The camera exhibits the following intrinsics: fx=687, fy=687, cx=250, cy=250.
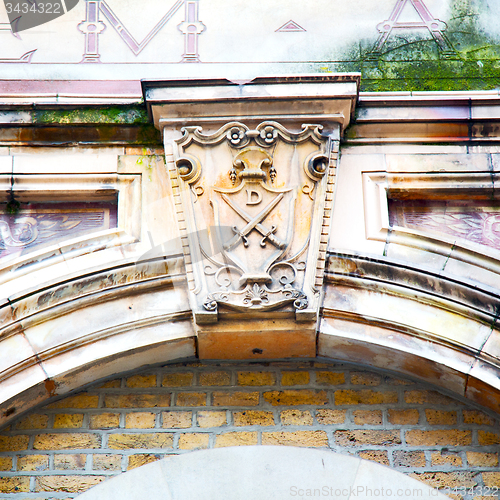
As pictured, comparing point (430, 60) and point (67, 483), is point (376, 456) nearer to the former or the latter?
point (67, 483)

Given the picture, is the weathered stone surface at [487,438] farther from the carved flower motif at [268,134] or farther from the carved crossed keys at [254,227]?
the carved flower motif at [268,134]

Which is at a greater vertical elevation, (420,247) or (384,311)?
(420,247)

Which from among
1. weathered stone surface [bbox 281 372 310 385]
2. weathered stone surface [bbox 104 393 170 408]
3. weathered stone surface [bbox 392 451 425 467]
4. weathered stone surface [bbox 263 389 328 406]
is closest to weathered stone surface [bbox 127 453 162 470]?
weathered stone surface [bbox 104 393 170 408]

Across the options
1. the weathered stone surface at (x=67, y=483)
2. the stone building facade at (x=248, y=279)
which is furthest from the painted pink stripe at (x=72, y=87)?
the weathered stone surface at (x=67, y=483)

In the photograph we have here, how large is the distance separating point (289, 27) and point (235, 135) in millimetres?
968

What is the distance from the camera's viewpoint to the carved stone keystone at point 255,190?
300cm

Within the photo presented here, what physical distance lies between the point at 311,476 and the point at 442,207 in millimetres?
1447

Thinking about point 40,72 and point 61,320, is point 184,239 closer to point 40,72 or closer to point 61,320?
point 61,320

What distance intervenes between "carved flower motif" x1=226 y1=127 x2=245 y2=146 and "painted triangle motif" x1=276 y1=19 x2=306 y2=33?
2.94 feet

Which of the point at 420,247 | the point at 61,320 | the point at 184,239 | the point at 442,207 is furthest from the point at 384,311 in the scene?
the point at 61,320

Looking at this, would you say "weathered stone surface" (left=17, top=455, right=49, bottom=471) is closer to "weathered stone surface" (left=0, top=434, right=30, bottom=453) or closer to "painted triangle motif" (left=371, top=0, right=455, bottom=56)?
"weathered stone surface" (left=0, top=434, right=30, bottom=453)

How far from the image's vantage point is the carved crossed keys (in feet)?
10.1

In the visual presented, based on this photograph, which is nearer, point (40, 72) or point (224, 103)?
point (224, 103)

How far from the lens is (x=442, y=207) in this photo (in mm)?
3395
